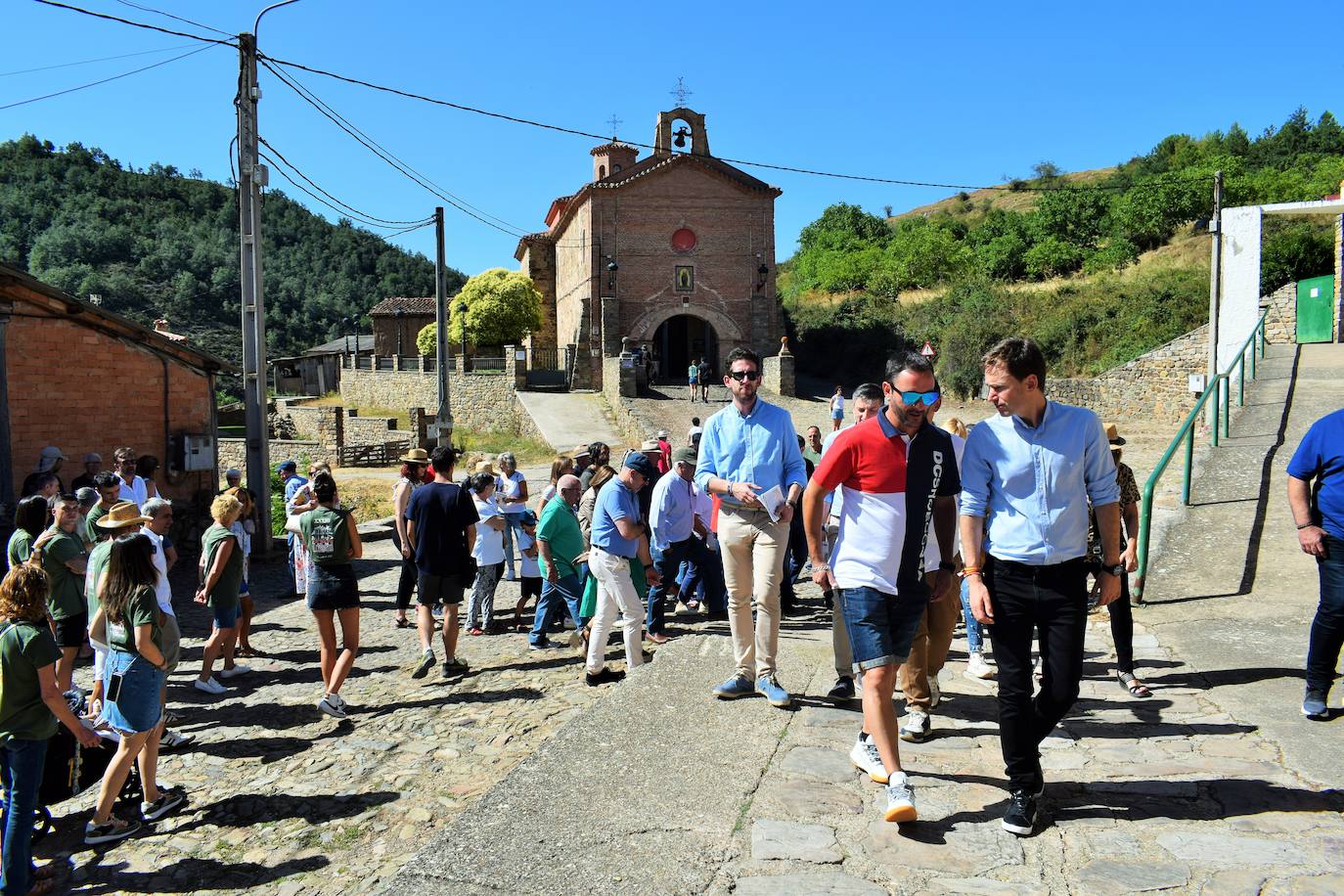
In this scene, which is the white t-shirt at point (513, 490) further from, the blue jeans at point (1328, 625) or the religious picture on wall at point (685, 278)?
the religious picture on wall at point (685, 278)

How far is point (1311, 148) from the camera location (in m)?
53.2

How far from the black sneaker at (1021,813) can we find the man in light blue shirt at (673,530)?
4048mm

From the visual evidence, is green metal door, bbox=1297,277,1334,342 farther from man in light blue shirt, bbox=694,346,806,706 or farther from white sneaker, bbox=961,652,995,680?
man in light blue shirt, bbox=694,346,806,706

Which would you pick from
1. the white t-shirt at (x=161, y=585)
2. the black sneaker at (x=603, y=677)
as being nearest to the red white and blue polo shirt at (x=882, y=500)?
the black sneaker at (x=603, y=677)

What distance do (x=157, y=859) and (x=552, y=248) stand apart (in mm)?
44522

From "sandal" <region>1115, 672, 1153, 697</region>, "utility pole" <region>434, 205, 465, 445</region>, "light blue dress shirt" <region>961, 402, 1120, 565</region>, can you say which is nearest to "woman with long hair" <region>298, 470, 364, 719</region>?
"light blue dress shirt" <region>961, 402, 1120, 565</region>

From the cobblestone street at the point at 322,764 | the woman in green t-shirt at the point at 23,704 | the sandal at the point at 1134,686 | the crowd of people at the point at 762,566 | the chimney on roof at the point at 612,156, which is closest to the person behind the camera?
the crowd of people at the point at 762,566

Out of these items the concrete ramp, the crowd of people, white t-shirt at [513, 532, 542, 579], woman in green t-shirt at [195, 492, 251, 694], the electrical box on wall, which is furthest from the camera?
the concrete ramp

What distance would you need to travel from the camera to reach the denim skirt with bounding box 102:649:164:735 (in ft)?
15.3

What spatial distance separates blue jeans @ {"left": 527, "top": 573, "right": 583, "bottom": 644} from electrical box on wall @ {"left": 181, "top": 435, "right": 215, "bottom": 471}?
8.37 meters

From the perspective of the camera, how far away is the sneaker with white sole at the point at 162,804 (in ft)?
16.0

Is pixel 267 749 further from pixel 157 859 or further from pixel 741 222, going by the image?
pixel 741 222

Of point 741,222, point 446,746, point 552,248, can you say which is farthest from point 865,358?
point 446,746

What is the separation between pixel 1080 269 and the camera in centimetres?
4094
